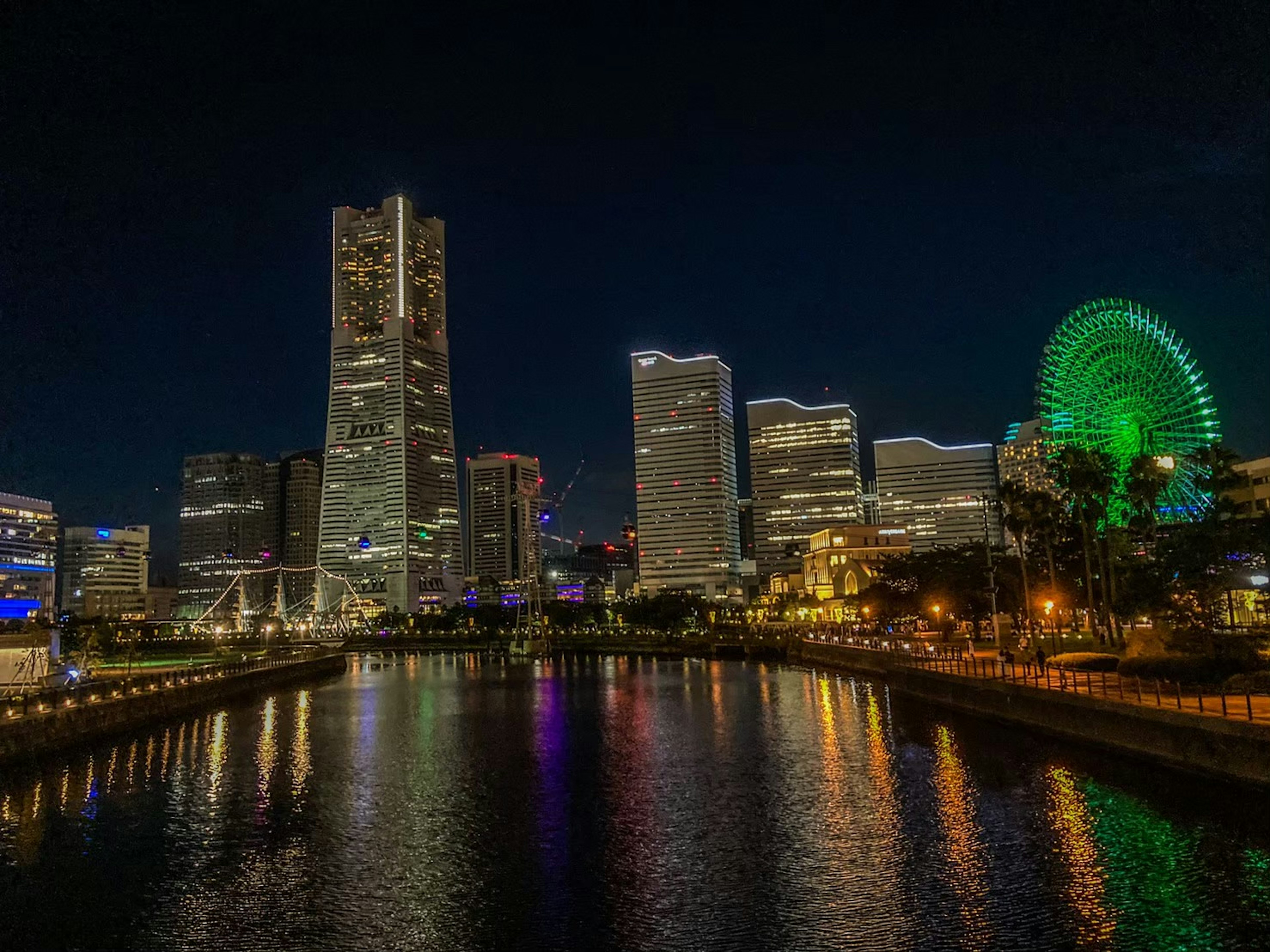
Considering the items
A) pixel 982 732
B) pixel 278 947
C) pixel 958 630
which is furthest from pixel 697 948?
pixel 958 630

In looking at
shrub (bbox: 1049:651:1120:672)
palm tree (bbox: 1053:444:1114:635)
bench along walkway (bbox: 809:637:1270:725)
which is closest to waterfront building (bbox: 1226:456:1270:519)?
palm tree (bbox: 1053:444:1114:635)

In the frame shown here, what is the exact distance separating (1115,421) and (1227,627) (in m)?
19.2

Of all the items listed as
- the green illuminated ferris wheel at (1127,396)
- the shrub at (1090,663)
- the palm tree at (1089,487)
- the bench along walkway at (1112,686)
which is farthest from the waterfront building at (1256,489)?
the shrub at (1090,663)

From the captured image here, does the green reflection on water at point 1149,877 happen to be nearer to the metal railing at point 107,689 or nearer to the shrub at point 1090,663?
the shrub at point 1090,663

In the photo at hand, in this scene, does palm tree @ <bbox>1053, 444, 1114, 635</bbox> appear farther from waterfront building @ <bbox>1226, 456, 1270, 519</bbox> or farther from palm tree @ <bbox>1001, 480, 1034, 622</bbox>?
waterfront building @ <bbox>1226, 456, 1270, 519</bbox>

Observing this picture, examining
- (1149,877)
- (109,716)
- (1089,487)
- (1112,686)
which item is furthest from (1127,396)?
(109,716)

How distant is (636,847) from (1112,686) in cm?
2801

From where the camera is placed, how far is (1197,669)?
4144 cm

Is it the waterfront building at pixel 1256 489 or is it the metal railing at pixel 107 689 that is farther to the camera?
the waterfront building at pixel 1256 489

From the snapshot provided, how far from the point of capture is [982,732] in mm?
47438

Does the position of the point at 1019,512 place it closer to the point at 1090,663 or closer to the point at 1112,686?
the point at 1090,663

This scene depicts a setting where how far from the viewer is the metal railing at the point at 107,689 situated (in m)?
48.0

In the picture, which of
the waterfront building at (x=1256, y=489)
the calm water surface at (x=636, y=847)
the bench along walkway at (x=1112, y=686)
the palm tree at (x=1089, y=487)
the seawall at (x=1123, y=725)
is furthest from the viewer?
the waterfront building at (x=1256, y=489)

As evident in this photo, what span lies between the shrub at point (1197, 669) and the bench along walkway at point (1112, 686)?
349 mm
